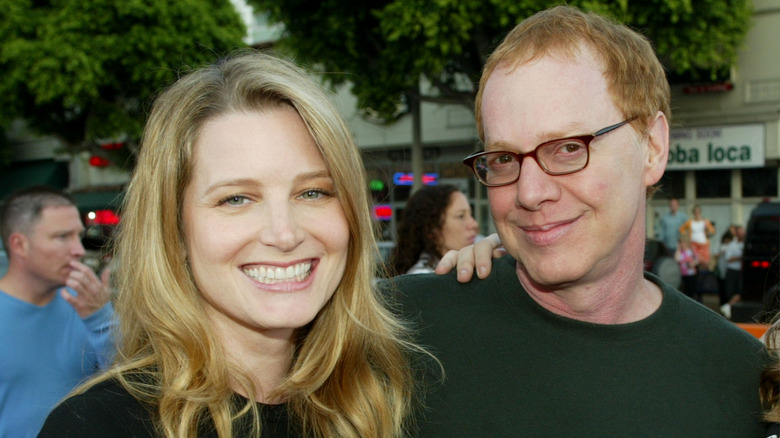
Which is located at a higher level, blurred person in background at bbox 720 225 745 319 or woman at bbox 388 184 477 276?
woman at bbox 388 184 477 276

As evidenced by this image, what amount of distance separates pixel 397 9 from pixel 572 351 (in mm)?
11172

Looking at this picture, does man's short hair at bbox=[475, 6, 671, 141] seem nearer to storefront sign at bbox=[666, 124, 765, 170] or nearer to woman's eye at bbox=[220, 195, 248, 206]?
woman's eye at bbox=[220, 195, 248, 206]

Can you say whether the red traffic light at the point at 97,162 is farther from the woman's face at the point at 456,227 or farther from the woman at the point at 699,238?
the woman's face at the point at 456,227

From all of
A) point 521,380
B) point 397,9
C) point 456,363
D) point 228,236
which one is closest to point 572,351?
point 521,380

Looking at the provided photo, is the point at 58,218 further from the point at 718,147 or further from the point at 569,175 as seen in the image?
the point at 718,147

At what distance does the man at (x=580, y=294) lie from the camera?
1.89 m

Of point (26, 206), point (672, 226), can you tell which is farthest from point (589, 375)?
point (672, 226)

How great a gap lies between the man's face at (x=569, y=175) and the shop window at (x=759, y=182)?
15.4 m

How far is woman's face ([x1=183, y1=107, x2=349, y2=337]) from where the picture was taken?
1.74 m

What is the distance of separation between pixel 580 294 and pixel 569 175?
0.34 metres

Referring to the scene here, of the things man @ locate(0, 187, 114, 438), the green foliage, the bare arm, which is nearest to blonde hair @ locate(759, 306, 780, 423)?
the bare arm

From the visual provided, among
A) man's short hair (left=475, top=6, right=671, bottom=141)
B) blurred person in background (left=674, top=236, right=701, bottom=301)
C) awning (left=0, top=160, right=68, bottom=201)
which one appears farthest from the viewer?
awning (left=0, top=160, right=68, bottom=201)

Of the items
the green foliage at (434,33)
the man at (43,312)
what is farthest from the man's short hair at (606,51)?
the green foliage at (434,33)

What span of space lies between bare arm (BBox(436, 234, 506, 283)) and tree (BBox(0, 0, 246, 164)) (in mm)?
15338
